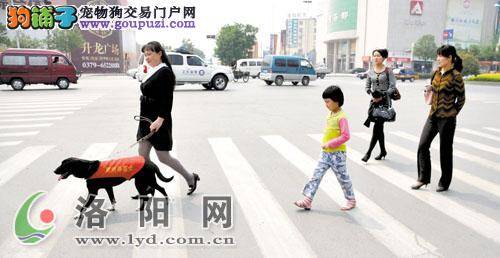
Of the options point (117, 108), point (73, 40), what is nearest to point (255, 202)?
point (117, 108)

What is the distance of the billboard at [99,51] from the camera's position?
59.6m

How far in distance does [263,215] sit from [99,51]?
6327 cm

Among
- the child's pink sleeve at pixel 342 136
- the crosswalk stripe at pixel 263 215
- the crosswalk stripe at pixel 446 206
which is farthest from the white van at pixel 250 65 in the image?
the child's pink sleeve at pixel 342 136

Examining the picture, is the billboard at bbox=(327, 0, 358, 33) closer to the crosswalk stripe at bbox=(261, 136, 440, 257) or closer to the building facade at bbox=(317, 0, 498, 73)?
the building facade at bbox=(317, 0, 498, 73)

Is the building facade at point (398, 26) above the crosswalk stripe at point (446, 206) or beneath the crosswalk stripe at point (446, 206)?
above

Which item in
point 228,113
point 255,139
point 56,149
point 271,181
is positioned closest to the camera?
point 271,181

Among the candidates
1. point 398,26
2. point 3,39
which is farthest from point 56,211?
point 398,26

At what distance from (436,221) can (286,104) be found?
34.0 ft

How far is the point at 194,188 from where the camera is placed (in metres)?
4.44

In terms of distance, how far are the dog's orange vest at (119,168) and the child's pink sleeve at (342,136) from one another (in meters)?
1.82

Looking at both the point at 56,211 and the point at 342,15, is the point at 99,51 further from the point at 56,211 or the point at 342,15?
the point at 56,211

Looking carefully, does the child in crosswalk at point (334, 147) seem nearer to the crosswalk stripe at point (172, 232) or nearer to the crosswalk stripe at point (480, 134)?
the crosswalk stripe at point (172, 232)

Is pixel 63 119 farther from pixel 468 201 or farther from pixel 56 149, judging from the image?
pixel 468 201

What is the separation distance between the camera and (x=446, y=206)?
165 inches
